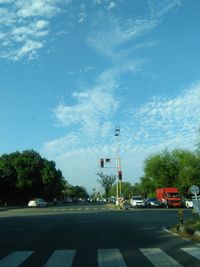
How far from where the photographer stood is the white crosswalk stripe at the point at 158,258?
1167 centimetres

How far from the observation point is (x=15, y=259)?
42.8ft

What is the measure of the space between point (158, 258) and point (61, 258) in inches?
97.0

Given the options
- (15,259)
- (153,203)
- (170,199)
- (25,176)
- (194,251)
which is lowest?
(15,259)

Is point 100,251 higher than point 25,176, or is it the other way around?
point 25,176

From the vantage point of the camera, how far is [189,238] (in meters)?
18.3

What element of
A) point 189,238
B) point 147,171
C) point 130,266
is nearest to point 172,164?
point 147,171

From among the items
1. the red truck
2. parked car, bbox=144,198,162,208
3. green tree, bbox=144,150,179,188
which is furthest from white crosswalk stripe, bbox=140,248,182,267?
green tree, bbox=144,150,179,188

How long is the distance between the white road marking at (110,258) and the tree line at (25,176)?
86260mm

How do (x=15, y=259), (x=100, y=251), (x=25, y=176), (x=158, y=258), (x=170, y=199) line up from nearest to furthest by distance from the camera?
(x=158, y=258)
(x=15, y=259)
(x=100, y=251)
(x=170, y=199)
(x=25, y=176)

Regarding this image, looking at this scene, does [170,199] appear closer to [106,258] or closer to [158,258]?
[158,258]

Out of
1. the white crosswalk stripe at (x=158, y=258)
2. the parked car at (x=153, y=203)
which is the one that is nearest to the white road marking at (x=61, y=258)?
the white crosswalk stripe at (x=158, y=258)

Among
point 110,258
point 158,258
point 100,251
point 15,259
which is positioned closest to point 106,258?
point 110,258

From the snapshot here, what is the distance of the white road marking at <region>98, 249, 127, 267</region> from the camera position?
1178cm

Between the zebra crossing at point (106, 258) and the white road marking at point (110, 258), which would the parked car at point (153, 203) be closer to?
the zebra crossing at point (106, 258)
